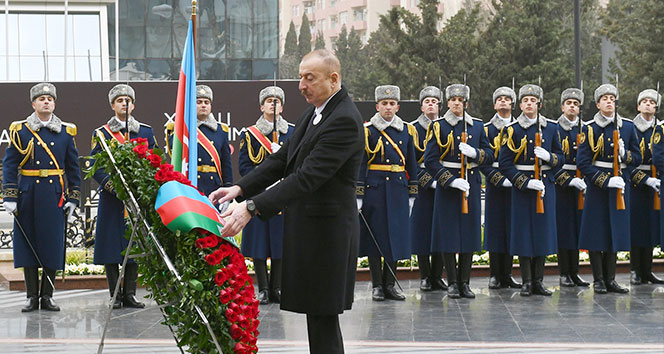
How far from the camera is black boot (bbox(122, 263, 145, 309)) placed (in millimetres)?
9562

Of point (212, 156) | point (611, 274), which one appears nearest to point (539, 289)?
point (611, 274)

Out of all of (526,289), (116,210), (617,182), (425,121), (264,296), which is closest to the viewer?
(116,210)

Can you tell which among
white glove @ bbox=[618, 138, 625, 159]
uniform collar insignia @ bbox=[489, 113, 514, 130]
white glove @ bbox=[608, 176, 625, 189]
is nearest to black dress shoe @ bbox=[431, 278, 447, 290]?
uniform collar insignia @ bbox=[489, 113, 514, 130]

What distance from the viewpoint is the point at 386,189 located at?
991 cm

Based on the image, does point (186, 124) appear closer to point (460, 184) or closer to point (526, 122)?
point (460, 184)

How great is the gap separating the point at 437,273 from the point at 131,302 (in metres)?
3.14

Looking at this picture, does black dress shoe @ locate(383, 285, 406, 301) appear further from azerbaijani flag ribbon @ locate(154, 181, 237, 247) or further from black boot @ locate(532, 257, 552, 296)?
azerbaijani flag ribbon @ locate(154, 181, 237, 247)

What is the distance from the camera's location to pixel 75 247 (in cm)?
1383

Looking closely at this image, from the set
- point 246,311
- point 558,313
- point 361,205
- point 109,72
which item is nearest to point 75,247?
point 361,205

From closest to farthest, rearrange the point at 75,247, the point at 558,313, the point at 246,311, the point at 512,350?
the point at 246,311 < the point at 512,350 < the point at 558,313 < the point at 75,247

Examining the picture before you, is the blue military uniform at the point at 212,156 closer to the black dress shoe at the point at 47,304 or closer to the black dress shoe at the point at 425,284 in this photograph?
the black dress shoe at the point at 47,304

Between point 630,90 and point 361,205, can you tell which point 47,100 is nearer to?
point 361,205

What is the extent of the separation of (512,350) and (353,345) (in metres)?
1.13

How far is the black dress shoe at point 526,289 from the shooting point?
1017 centimetres
